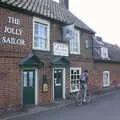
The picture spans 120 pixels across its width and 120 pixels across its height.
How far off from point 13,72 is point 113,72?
1663 cm

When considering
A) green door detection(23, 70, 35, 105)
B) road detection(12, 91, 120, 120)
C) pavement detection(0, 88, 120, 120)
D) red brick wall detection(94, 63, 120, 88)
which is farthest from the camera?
red brick wall detection(94, 63, 120, 88)

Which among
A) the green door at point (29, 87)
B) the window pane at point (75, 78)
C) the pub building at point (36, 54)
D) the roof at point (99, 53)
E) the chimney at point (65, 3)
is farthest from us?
the chimney at point (65, 3)

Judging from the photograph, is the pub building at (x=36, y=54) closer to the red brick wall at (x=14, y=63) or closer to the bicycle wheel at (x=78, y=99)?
the red brick wall at (x=14, y=63)

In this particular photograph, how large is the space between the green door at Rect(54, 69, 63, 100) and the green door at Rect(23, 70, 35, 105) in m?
2.38

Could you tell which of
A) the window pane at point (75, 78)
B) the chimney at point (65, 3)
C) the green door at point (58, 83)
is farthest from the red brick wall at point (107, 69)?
the green door at point (58, 83)

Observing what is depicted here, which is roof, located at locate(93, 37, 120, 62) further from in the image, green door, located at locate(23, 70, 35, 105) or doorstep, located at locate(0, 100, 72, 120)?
green door, located at locate(23, 70, 35, 105)

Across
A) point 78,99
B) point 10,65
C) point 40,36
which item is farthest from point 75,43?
point 10,65

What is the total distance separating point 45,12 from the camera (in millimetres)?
17609

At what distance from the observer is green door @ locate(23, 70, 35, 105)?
15461 millimetres

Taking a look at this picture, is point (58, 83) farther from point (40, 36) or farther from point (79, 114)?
point (79, 114)

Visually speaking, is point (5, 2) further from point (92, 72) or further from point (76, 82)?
point (92, 72)

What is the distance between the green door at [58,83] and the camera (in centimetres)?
1823

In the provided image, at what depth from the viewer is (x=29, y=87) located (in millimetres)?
15781

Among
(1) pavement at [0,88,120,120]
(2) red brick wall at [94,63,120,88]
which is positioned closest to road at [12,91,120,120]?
(1) pavement at [0,88,120,120]
